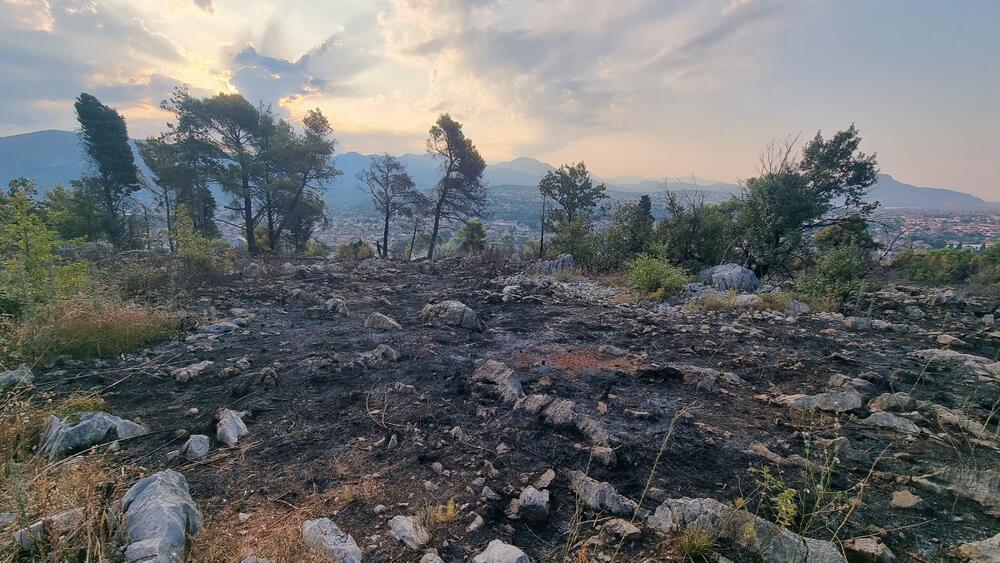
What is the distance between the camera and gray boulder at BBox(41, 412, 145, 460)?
2904mm

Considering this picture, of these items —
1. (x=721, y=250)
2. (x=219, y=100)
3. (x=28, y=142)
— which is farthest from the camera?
(x=28, y=142)

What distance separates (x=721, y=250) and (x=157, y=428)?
1428 centimetres

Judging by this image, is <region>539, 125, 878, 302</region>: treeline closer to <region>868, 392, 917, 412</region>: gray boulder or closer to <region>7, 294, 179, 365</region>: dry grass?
<region>868, 392, 917, 412</region>: gray boulder

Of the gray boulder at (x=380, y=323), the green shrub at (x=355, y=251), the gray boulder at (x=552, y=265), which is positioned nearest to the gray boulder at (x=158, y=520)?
the gray boulder at (x=380, y=323)

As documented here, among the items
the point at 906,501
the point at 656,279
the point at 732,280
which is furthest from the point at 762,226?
the point at 906,501

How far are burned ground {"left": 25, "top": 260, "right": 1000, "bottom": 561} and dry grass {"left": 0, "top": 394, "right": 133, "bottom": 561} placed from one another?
0.45 metres

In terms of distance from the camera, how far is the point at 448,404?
13.0ft

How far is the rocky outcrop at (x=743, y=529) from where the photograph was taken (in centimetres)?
209

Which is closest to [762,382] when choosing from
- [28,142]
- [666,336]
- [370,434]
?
[666,336]

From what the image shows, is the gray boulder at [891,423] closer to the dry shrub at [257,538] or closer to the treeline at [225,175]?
the dry shrub at [257,538]

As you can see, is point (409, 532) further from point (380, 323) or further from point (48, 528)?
point (380, 323)

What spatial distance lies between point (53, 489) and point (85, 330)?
3811 millimetres

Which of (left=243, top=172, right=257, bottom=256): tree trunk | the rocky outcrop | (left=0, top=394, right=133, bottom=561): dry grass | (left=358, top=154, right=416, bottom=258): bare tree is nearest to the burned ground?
the rocky outcrop

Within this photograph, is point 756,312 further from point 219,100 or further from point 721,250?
point 219,100
